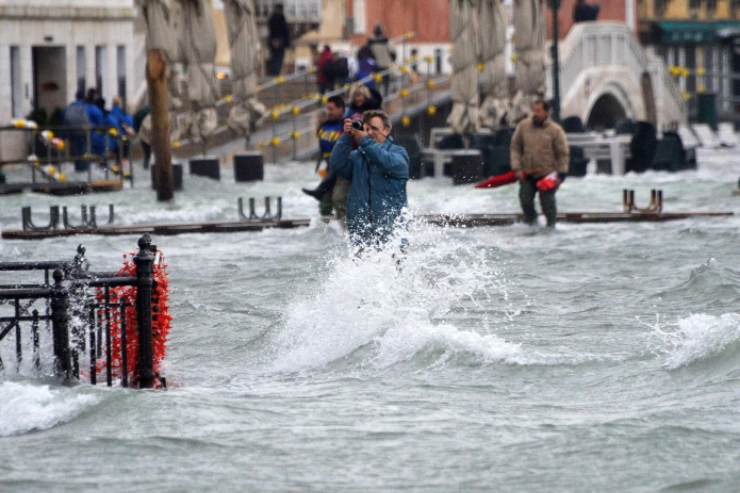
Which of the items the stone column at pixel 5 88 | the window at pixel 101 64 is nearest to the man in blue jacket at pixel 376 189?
the stone column at pixel 5 88

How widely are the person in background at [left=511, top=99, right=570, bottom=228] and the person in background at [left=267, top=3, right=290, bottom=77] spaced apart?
90.7 feet

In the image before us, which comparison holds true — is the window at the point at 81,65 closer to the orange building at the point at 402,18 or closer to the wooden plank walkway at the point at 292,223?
the orange building at the point at 402,18

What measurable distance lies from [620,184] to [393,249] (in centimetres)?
2089

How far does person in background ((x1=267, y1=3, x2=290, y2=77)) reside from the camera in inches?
2095

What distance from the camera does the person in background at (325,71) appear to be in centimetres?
4550

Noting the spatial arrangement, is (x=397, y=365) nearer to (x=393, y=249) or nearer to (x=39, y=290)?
(x=393, y=249)

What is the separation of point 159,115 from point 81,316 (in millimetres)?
17814

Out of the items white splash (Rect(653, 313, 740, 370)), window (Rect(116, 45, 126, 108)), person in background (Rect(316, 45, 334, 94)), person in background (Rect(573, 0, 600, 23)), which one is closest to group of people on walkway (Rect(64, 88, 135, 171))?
person in background (Rect(316, 45, 334, 94))

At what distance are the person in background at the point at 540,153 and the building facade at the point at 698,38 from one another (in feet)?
180

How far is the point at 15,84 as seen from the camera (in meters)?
44.5

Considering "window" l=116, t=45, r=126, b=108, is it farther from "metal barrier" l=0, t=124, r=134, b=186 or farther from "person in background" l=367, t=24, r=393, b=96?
"metal barrier" l=0, t=124, r=134, b=186

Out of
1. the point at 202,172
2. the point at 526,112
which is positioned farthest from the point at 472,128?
the point at 202,172

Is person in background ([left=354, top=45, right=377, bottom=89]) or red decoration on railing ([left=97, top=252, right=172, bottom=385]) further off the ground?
person in background ([left=354, top=45, right=377, bottom=89])

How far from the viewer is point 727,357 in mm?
15445
